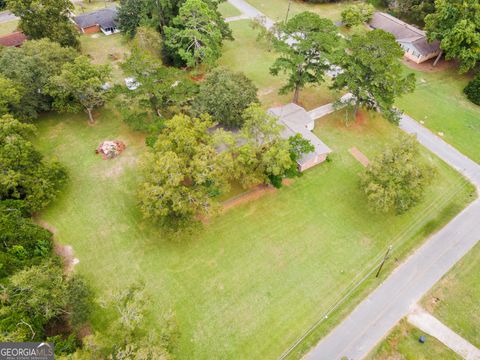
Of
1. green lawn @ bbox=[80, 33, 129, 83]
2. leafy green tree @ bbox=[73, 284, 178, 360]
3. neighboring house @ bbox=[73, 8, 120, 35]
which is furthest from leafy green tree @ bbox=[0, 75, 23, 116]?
neighboring house @ bbox=[73, 8, 120, 35]

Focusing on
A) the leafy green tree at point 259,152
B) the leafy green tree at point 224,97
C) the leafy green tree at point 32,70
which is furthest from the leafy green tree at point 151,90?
the leafy green tree at point 259,152

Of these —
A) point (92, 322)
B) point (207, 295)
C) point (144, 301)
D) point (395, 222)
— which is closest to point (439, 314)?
point (395, 222)

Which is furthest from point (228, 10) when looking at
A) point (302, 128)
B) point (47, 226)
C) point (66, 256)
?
point (66, 256)

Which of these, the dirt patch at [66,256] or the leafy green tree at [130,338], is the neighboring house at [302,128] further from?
the dirt patch at [66,256]

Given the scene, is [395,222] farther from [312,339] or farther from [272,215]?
[312,339]

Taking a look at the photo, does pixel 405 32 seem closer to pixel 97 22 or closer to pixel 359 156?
pixel 359 156
